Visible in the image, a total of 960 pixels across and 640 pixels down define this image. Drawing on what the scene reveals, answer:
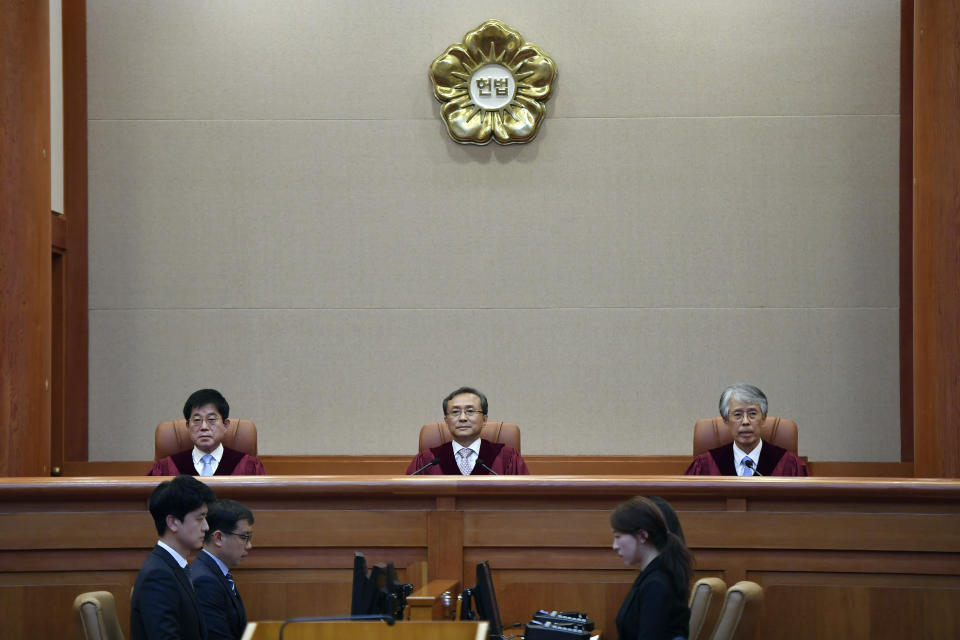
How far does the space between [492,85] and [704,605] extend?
3.70 metres

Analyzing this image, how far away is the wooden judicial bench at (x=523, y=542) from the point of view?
3.69 m

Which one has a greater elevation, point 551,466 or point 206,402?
point 206,402

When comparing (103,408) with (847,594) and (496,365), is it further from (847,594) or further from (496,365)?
(847,594)

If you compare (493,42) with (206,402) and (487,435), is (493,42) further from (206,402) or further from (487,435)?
(206,402)

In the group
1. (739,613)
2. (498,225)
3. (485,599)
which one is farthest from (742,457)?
(485,599)

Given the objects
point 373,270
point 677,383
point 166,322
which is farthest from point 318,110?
point 677,383

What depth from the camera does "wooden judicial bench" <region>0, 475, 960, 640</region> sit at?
3689 mm

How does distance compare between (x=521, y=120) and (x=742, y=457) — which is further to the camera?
(x=521, y=120)

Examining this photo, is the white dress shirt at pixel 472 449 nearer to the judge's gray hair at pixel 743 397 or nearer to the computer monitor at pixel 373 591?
the judge's gray hair at pixel 743 397

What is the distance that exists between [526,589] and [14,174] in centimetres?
303

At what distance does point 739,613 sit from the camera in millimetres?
3170

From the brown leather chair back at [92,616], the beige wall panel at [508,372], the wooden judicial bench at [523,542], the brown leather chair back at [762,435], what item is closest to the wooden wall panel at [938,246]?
the brown leather chair back at [762,435]

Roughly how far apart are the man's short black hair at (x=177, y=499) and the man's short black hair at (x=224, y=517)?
0.41 metres

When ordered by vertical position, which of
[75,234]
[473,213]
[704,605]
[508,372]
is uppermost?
[473,213]
